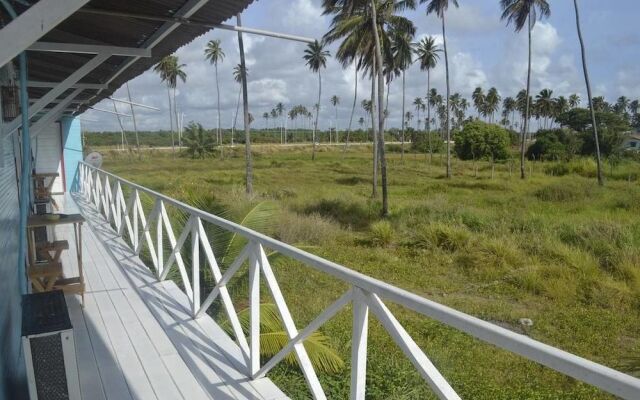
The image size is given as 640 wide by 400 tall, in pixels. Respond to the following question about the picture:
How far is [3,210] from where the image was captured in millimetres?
2834

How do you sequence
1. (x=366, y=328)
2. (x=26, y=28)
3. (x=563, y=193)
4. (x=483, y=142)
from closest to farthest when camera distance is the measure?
1. (x=26, y=28)
2. (x=366, y=328)
3. (x=563, y=193)
4. (x=483, y=142)

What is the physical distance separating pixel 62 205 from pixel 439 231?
28.9ft

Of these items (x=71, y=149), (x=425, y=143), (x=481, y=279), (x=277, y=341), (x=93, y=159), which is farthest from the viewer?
(x=425, y=143)

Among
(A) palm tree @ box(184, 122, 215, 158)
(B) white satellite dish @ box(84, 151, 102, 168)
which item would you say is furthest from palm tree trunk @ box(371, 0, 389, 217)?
(A) palm tree @ box(184, 122, 215, 158)

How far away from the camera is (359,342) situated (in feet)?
6.48

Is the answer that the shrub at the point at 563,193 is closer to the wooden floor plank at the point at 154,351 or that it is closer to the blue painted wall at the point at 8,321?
the wooden floor plank at the point at 154,351

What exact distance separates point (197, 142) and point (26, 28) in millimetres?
50843

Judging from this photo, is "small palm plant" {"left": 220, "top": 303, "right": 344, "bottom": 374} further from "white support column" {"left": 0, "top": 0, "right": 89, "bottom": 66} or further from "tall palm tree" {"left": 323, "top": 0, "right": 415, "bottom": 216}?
"tall palm tree" {"left": 323, "top": 0, "right": 415, "bottom": 216}

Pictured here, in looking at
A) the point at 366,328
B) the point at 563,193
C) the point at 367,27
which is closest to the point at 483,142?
the point at 563,193

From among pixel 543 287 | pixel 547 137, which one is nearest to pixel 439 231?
pixel 543 287

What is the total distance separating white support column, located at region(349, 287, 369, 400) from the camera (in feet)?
6.40

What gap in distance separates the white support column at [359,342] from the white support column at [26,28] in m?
1.39

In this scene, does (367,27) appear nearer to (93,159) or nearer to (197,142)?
(93,159)

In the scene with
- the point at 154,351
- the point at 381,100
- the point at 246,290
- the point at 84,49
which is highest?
the point at 381,100
